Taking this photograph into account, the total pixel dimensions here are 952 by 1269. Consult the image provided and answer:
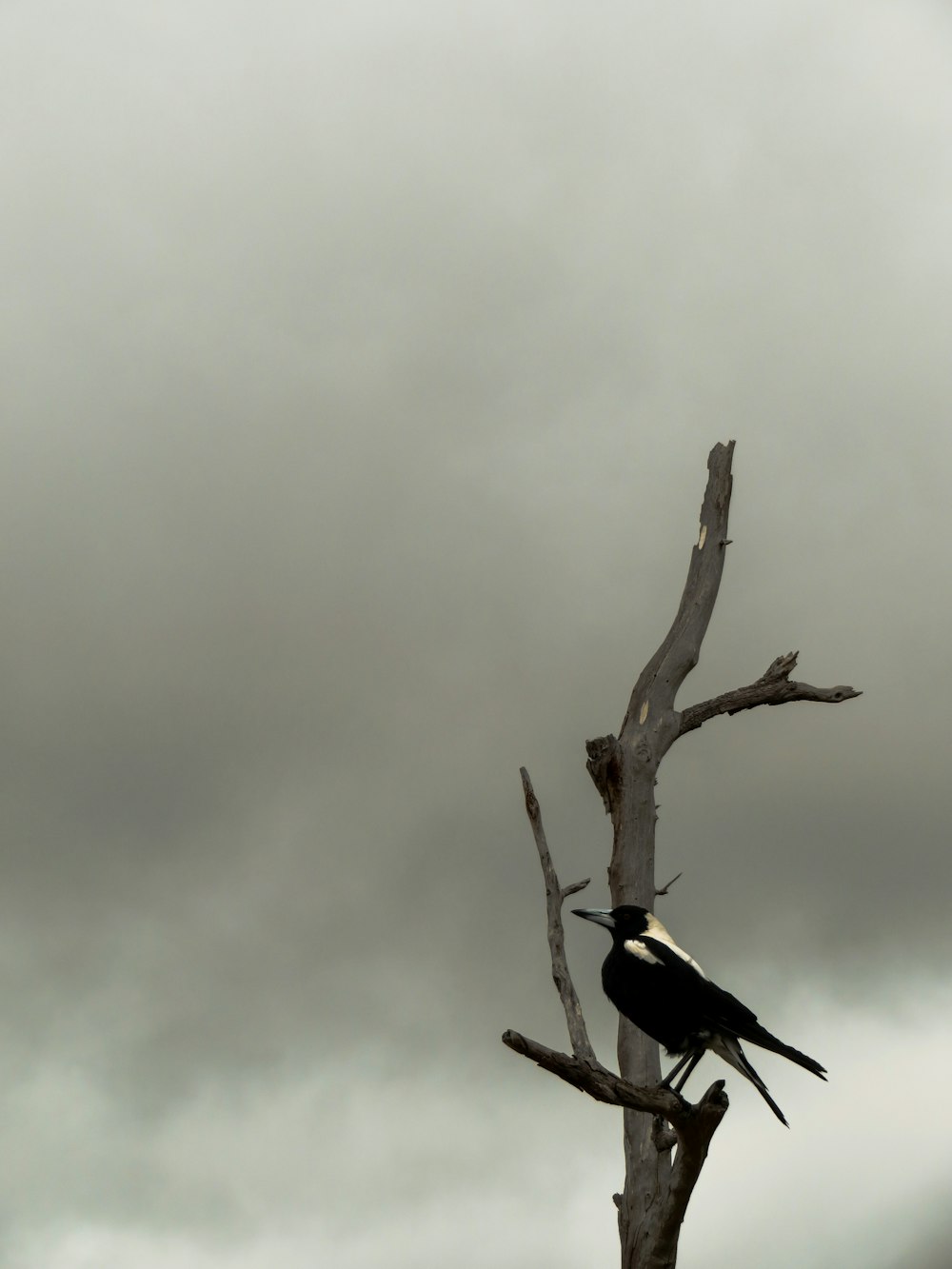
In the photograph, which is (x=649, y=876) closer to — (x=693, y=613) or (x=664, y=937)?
(x=664, y=937)

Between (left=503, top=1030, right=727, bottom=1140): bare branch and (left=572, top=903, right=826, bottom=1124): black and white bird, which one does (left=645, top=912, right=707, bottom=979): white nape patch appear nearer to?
(left=572, top=903, right=826, bottom=1124): black and white bird

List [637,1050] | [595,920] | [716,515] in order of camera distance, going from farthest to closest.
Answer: [716,515] → [637,1050] → [595,920]

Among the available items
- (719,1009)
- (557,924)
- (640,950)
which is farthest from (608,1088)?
(557,924)

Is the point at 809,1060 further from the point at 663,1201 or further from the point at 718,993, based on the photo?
the point at 663,1201

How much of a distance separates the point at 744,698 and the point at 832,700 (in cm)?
75

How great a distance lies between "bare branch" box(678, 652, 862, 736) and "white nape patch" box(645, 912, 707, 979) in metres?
2.57

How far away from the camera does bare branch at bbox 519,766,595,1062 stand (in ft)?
23.8

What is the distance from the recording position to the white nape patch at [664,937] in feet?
23.7

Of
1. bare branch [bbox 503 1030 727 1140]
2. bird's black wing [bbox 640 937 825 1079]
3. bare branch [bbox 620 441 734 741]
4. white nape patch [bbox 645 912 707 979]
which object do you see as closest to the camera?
bare branch [bbox 503 1030 727 1140]

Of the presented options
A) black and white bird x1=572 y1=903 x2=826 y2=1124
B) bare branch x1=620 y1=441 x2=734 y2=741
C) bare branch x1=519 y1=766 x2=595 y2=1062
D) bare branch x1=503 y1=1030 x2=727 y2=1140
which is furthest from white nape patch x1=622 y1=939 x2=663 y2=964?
bare branch x1=620 y1=441 x2=734 y2=741

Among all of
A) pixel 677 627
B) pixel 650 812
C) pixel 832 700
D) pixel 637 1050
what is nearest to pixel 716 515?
pixel 677 627

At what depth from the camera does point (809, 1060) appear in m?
6.36

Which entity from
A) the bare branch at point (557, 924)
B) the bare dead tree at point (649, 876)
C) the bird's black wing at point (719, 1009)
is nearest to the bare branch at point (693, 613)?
the bare dead tree at point (649, 876)

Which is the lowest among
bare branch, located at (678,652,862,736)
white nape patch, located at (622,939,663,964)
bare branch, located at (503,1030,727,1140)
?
bare branch, located at (503,1030,727,1140)
